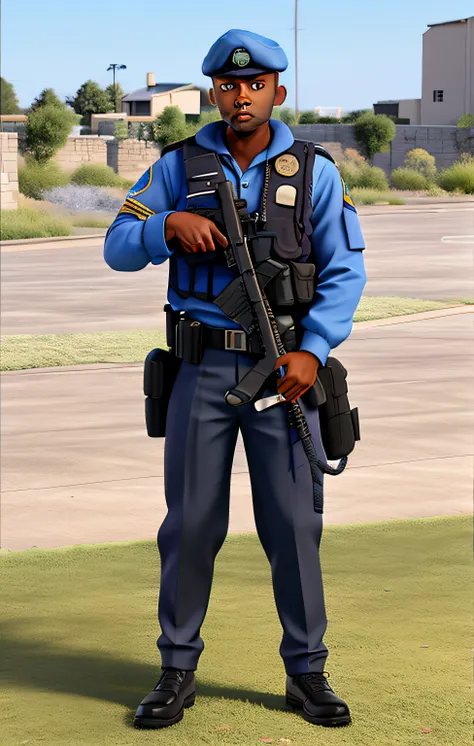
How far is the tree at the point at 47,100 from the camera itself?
201ft

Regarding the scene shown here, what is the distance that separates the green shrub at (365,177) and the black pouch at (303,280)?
56073mm

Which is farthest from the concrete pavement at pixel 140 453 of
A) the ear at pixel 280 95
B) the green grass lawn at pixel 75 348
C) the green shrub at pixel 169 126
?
the green shrub at pixel 169 126

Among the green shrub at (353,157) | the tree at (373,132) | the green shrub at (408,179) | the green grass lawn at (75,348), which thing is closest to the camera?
the green grass lawn at (75,348)

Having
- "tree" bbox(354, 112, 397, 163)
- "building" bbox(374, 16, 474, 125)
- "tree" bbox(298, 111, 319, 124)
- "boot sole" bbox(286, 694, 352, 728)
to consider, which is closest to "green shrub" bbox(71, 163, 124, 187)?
"tree" bbox(354, 112, 397, 163)

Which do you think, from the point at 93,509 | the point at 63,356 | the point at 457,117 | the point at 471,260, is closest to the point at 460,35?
the point at 457,117

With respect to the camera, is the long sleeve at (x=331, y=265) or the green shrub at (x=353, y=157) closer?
the long sleeve at (x=331, y=265)

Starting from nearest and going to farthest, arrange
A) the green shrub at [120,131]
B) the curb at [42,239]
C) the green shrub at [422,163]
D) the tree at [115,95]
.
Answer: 1. the curb at [42,239]
2. the green shrub at [120,131]
3. the green shrub at [422,163]
4. the tree at [115,95]

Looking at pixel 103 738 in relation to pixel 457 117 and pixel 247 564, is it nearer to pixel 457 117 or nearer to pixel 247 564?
pixel 247 564

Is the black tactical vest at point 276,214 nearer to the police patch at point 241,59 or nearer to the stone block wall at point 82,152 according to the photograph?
the police patch at point 241,59

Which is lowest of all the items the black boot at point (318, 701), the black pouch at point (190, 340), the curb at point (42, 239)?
the curb at point (42, 239)

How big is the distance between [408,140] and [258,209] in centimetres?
6424

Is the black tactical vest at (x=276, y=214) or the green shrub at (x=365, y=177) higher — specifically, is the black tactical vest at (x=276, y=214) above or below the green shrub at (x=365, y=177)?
above

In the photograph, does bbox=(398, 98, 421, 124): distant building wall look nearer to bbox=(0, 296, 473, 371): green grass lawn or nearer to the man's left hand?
bbox=(0, 296, 473, 371): green grass lawn

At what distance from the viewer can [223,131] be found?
4.03 m
